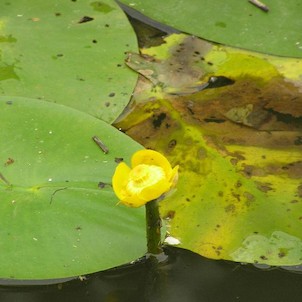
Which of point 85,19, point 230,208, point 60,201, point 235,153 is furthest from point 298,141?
point 85,19

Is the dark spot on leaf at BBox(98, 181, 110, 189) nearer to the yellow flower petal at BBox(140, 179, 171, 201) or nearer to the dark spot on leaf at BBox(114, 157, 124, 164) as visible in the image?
the dark spot on leaf at BBox(114, 157, 124, 164)

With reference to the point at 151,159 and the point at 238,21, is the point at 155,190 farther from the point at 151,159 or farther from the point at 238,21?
the point at 238,21

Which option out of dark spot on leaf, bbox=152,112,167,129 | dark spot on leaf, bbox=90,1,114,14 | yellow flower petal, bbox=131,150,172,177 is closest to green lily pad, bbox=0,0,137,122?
dark spot on leaf, bbox=90,1,114,14

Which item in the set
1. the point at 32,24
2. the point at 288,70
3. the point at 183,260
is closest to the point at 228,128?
the point at 288,70

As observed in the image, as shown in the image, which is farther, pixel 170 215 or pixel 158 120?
pixel 158 120

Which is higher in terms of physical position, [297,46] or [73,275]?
[297,46]

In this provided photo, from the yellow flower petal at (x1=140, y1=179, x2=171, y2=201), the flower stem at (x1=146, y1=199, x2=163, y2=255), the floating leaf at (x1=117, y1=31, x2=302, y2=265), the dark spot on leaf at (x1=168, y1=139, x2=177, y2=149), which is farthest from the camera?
the dark spot on leaf at (x1=168, y1=139, x2=177, y2=149)

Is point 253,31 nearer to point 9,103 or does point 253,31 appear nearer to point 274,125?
point 274,125
